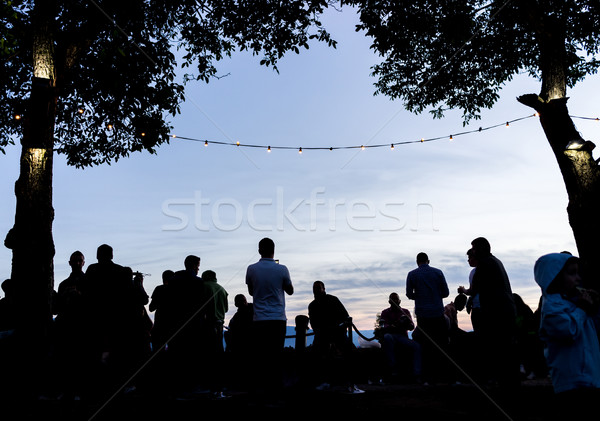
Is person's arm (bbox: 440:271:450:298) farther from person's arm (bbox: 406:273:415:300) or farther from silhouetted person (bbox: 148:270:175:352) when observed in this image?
silhouetted person (bbox: 148:270:175:352)

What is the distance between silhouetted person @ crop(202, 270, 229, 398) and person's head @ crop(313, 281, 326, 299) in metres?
1.46

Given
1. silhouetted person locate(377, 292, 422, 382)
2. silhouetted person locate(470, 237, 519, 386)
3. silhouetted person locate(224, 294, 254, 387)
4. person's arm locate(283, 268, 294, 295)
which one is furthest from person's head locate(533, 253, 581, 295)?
silhouetted person locate(224, 294, 254, 387)

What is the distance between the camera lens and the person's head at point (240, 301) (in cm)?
899

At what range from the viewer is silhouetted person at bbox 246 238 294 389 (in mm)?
6199

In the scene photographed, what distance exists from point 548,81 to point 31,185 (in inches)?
312

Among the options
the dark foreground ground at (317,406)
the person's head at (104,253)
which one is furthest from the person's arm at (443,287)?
the person's head at (104,253)

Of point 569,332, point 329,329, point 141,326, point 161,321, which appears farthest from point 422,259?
point 569,332

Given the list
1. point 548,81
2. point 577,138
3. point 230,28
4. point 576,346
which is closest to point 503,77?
point 548,81

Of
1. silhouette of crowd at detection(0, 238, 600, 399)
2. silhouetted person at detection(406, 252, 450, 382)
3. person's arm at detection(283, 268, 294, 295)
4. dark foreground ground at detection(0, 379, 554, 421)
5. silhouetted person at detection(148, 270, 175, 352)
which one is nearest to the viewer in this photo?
dark foreground ground at detection(0, 379, 554, 421)

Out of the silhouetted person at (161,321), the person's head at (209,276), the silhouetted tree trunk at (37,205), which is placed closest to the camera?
the silhouetted tree trunk at (37,205)

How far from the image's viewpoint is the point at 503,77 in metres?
11.8

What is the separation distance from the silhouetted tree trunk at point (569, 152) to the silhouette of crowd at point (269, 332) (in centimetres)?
152

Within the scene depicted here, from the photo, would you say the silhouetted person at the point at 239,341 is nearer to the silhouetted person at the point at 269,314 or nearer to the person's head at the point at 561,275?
the silhouetted person at the point at 269,314

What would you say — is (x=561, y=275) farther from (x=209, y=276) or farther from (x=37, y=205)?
(x=37, y=205)
